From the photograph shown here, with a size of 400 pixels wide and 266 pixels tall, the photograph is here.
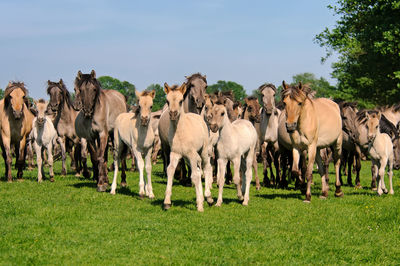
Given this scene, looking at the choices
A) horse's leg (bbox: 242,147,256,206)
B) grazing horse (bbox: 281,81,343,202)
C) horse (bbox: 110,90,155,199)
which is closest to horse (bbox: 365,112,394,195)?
grazing horse (bbox: 281,81,343,202)

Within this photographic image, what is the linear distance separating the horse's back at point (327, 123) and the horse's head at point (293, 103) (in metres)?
1.23

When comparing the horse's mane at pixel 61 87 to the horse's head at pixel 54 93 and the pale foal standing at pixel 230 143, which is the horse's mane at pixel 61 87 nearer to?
the horse's head at pixel 54 93

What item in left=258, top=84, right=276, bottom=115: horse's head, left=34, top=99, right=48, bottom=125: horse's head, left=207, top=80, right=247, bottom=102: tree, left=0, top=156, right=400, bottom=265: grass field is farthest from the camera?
left=207, top=80, right=247, bottom=102: tree

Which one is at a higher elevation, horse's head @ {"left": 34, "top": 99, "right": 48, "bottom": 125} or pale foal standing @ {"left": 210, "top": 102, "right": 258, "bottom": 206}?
horse's head @ {"left": 34, "top": 99, "right": 48, "bottom": 125}

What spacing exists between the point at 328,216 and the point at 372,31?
2638 cm

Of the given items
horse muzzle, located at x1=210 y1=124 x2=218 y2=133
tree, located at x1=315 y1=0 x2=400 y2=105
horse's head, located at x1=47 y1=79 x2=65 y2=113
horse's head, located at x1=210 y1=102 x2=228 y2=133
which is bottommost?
horse muzzle, located at x1=210 y1=124 x2=218 y2=133

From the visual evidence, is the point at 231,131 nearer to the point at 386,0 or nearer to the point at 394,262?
the point at 394,262

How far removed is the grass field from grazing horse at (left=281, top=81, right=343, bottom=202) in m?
1.27

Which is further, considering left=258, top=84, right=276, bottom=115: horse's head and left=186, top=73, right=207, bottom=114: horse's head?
left=258, top=84, right=276, bottom=115: horse's head

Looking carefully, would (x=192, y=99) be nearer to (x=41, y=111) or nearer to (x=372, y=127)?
(x=372, y=127)

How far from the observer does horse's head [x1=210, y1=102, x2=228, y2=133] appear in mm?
10968

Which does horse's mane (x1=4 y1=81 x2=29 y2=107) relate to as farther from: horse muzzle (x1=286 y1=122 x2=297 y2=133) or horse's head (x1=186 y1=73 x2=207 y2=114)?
horse muzzle (x1=286 y1=122 x2=297 y2=133)

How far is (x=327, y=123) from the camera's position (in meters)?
14.0

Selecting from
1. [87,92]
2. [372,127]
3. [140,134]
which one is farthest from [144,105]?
[372,127]
